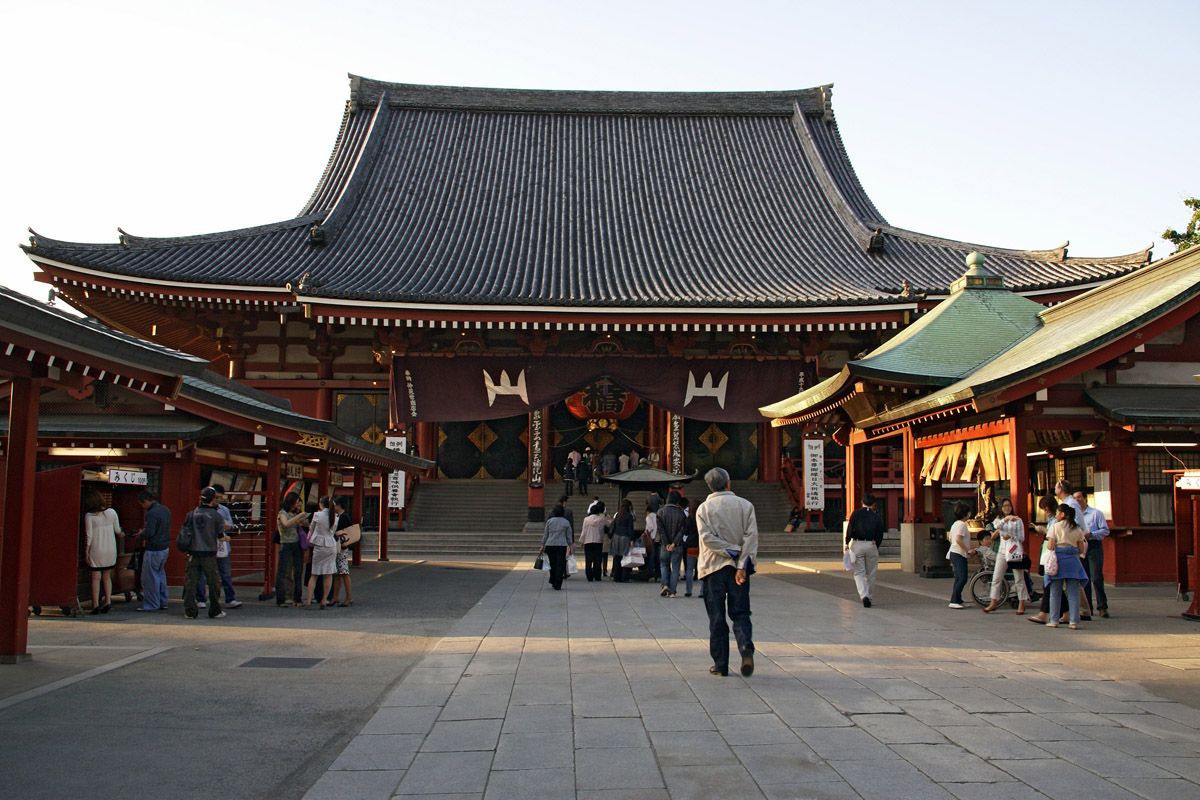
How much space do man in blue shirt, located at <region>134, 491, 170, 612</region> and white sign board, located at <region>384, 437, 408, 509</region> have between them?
45.2ft

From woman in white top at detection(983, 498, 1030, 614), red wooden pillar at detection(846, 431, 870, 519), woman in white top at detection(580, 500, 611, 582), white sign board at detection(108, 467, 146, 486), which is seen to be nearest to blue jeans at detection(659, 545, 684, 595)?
woman in white top at detection(580, 500, 611, 582)

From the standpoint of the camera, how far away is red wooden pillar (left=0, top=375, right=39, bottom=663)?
29.7 ft

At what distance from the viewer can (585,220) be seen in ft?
112

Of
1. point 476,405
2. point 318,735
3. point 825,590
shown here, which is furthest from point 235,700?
point 476,405

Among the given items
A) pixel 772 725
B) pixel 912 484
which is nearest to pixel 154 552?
pixel 772 725

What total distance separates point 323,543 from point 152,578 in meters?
2.20

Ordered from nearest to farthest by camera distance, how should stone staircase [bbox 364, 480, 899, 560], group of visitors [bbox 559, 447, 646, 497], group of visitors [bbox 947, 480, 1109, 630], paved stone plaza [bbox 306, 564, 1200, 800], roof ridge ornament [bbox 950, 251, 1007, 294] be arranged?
paved stone plaza [bbox 306, 564, 1200, 800] < group of visitors [bbox 947, 480, 1109, 630] < roof ridge ornament [bbox 950, 251, 1007, 294] < stone staircase [bbox 364, 480, 899, 560] < group of visitors [bbox 559, 447, 646, 497]

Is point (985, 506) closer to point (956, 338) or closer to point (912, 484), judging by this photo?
point (912, 484)

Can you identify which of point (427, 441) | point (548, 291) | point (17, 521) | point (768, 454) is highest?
point (548, 291)

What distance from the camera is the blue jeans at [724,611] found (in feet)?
29.0

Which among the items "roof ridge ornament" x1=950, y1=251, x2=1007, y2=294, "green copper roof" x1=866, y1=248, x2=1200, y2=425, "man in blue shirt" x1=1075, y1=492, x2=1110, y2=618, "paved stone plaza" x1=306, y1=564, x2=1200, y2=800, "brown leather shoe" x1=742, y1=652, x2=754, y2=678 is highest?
"roof ridge ornament" x1=950, y1=251, x2=1007, y2=294

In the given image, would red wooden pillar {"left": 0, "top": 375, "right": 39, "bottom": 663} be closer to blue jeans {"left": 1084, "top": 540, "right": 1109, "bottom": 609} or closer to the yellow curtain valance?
blue jeans {"left": 1084, "top": 540, "right": 1109, "bottom": 609}

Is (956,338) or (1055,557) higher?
(956,338)

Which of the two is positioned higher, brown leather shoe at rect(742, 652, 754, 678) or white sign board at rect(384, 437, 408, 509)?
white sign board at rect(384, 437, 408, 509)
